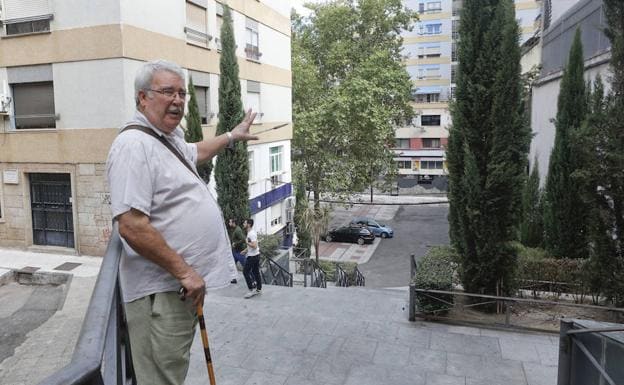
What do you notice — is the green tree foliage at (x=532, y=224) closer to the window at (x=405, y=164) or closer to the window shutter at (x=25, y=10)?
the window shutter at (x=25, y=10)

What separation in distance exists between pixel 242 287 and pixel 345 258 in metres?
16.4

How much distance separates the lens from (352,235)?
30.0 m

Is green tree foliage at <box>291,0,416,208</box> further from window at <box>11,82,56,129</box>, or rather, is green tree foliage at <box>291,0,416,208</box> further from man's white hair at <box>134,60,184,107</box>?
man's white hair at <box>134,60,184,107</box>

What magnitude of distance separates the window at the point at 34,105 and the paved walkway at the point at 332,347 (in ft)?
21.0

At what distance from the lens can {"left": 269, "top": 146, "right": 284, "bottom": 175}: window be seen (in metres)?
22.5

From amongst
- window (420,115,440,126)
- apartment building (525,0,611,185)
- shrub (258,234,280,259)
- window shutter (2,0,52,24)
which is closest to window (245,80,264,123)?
shrub (258,234,280,259)

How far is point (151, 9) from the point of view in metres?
13.7

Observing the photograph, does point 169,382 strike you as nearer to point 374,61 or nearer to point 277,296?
point 277,296

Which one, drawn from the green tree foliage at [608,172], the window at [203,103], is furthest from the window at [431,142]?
the green tree foliage at [608,172]

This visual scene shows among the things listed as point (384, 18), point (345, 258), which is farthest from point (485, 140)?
point (384, 18)

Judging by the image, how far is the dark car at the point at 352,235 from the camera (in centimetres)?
2977

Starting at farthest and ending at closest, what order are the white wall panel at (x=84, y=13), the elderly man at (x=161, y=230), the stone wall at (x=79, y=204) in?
the stone wall at (x=79, y=204) < the white wall panel at (x=84, y=13) < the elderly man at (x=161, y=230)

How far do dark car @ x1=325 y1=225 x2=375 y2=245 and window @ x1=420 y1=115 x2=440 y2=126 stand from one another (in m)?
21.0

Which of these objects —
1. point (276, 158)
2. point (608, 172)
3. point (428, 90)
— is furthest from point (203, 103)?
point (428, 90)
